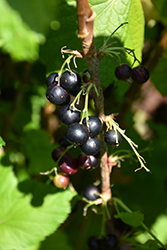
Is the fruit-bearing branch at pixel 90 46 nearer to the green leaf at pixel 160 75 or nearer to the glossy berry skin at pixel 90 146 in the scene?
the glossy berry skin at pixel 90 146

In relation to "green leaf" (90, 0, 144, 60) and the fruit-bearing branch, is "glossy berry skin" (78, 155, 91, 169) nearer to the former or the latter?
the fruit-bearing branch

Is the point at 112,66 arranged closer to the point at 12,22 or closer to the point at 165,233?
the point at 12,22

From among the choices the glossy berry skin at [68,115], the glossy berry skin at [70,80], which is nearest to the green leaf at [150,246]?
the glossy berry skin at [68,115]

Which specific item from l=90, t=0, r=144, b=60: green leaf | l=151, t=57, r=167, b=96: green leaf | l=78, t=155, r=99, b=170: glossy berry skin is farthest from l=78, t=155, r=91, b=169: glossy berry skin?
l=151, t=57, r=167, b=96: green leaf

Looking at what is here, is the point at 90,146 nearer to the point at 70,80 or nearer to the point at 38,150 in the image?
the point at 70,80

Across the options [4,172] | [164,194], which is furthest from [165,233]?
[4,172]
